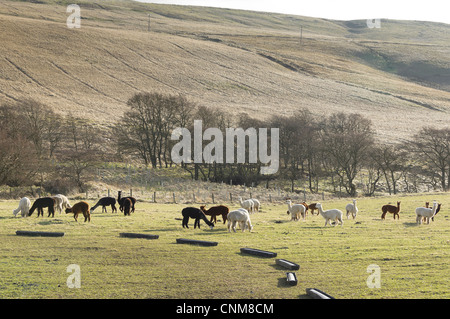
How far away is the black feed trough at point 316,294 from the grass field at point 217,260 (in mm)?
478

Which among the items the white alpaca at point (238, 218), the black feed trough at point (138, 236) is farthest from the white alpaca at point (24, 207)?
the white alpaca at point (238, 218)

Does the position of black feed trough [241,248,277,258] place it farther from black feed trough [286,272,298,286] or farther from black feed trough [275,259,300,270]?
black feed trough [286,272,298,286]

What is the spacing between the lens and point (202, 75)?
130750 mm

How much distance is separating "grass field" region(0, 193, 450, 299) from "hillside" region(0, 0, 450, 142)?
6719 centimetres

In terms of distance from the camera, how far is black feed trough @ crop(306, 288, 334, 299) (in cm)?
1336

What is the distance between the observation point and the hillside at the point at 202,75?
104375mm

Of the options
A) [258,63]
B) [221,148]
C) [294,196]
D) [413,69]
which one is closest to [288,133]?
[221,148]

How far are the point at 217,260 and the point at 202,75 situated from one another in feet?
379

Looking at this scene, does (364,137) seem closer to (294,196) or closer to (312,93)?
(294,196)

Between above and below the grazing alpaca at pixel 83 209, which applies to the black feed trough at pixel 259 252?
below

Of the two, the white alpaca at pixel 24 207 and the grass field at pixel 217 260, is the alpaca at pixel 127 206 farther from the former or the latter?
the white alpaca at pixel 24 207

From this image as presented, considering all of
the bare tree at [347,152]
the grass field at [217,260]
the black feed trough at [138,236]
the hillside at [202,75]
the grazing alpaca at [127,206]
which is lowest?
the grass field at [217,260]

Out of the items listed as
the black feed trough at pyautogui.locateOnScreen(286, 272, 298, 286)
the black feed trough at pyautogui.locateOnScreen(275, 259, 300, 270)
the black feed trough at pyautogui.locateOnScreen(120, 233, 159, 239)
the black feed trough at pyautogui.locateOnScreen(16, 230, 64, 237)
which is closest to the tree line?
the black feed trough at pyautogui.locateOnScreen(16, 230, 64, 237)

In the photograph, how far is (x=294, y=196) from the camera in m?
55.8
